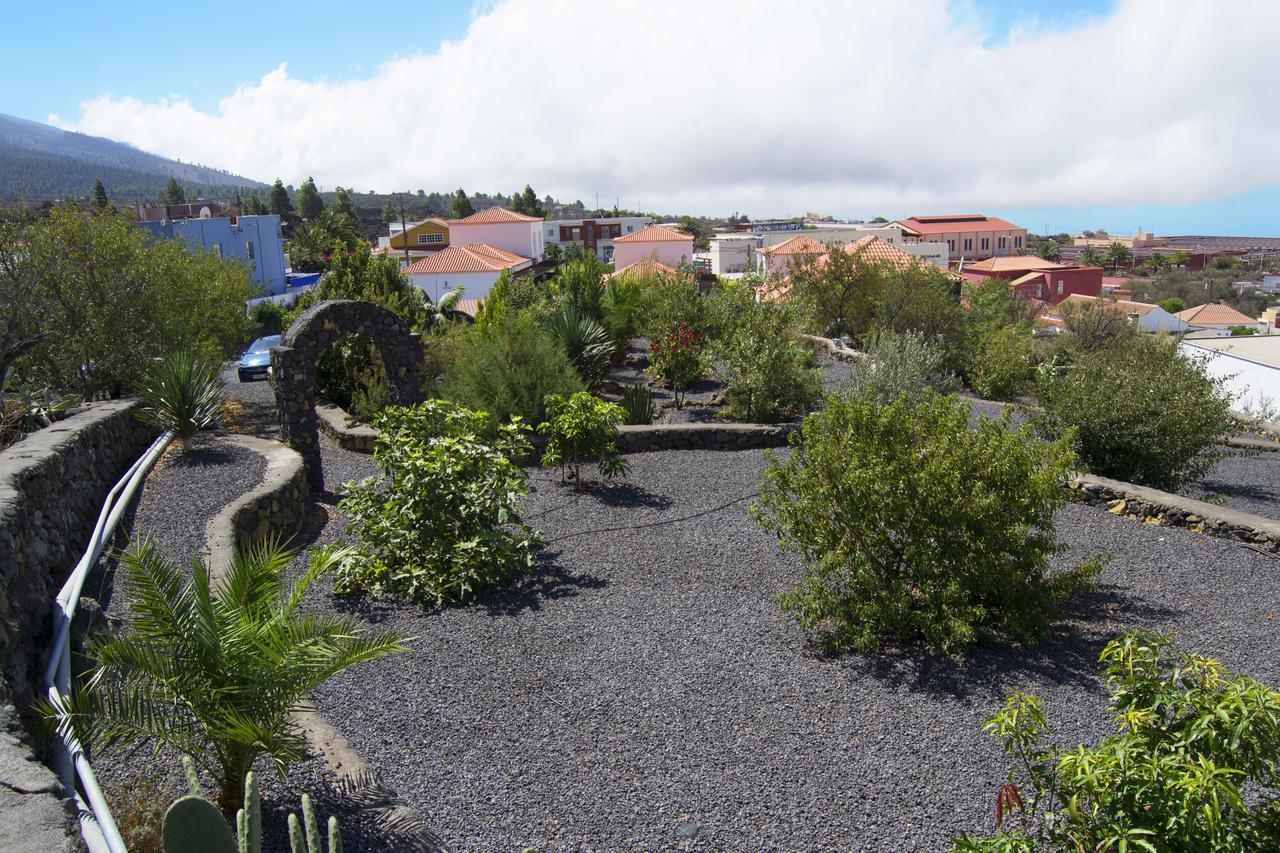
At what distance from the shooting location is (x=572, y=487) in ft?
32.3

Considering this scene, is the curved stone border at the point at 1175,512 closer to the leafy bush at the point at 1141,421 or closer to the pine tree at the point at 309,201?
the leafy bush at the point at 1141,421

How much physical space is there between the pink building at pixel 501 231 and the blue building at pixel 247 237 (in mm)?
17215

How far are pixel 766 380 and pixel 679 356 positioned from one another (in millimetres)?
2721

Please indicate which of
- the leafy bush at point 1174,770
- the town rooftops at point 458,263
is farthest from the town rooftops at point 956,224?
the leafy bush at point 1174,770

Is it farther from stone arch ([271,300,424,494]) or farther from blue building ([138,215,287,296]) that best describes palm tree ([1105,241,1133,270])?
stone arch ([271,300,424,494])

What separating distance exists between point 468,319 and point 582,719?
52.6ft

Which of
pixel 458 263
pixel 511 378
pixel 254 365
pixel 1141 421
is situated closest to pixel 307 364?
pixel 511 378

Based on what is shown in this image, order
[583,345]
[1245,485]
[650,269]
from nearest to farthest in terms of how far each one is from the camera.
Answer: [1245,485] → [583,345] → [650,269]

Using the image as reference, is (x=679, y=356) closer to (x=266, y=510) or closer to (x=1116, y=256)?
(x=266, y=510)

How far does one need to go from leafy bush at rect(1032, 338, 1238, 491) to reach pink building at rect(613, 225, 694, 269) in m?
43.9

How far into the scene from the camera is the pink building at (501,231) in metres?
62.0

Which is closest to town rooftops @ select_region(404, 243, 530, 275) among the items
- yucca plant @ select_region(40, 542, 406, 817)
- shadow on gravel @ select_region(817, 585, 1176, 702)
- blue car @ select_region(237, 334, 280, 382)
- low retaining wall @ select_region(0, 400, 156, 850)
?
blue car @ select_region(237, 334, 280, 382)

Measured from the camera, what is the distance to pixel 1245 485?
1159 centimetres

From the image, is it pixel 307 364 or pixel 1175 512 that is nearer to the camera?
pixel 1175 512
